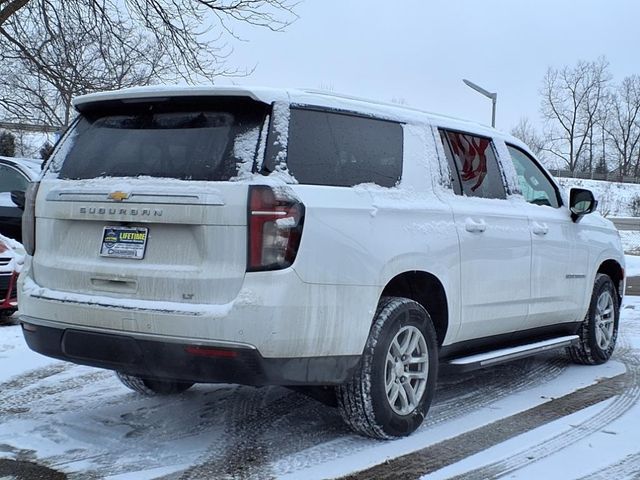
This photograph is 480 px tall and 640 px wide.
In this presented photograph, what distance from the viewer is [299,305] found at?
355 cm

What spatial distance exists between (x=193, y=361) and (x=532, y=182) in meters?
3.37

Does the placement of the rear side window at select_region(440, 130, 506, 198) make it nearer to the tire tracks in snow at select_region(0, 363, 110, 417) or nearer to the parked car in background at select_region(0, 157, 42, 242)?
the tire tracks in snow at select_region(0, 363, 110, 417)

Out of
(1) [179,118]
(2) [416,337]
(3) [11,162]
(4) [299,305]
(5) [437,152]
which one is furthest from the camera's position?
(3) [11,162]

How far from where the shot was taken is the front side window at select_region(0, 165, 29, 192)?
9.30 metres

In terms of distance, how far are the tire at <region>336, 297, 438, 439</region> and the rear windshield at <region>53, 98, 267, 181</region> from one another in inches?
47.1

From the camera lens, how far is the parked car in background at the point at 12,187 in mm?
9109

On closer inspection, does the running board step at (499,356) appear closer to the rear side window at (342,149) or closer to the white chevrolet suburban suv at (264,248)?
the white chevrolet suburban suv at (264,248)

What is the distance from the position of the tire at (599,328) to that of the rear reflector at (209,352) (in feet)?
12.5

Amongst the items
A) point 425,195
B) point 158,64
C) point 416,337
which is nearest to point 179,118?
point 425,195

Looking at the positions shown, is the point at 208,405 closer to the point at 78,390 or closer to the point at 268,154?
the point at 78,390

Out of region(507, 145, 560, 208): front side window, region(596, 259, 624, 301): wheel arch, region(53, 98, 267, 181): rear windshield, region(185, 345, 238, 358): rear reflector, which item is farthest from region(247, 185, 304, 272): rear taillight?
region(596, 259, 624, 301): wheel arch

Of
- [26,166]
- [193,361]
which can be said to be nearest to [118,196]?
[193,361]

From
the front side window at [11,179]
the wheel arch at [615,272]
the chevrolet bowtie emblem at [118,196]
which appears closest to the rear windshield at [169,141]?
the chevrolet bowtie emblem at [118,196]

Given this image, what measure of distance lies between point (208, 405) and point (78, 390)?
40.0 inches
